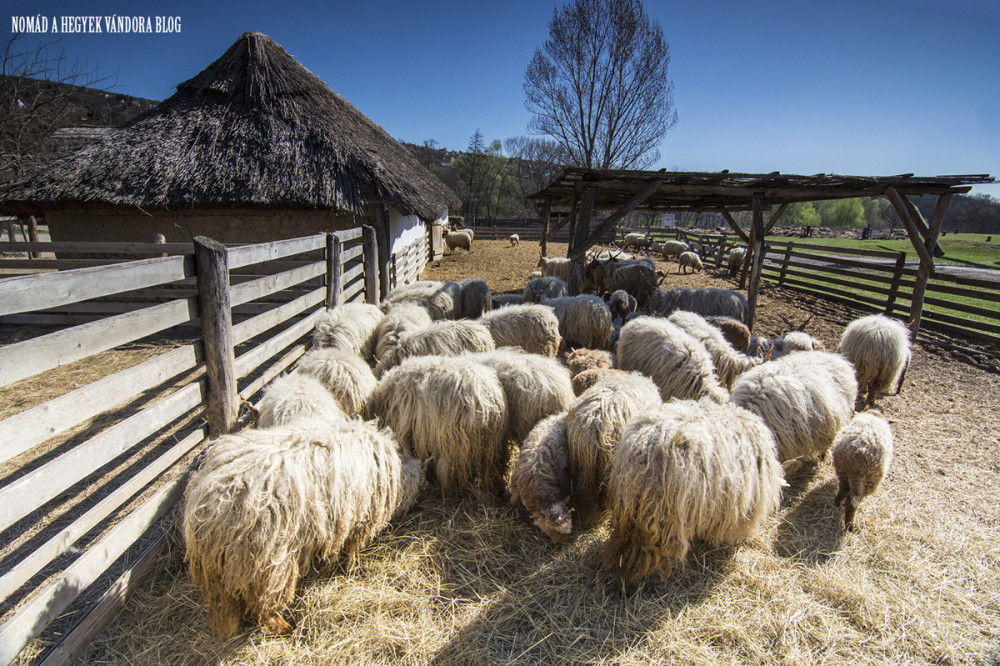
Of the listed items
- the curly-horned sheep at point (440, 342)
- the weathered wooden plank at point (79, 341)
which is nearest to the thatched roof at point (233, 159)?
the curly-horned sheep at point (440, 342)

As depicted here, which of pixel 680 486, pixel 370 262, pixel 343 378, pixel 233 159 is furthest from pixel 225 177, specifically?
pixel 680 486

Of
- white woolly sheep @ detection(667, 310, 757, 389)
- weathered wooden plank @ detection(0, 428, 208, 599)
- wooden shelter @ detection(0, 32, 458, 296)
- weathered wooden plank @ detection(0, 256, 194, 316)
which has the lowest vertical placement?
weathered wooden plank @ detection(0, 428, 208, 599)

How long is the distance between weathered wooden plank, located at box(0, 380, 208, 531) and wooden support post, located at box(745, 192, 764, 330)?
9542mm

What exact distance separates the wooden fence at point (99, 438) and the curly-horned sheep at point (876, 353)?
22.8ft

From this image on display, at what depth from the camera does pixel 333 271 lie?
225 inches

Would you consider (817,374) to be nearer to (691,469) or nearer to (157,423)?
(691,469)

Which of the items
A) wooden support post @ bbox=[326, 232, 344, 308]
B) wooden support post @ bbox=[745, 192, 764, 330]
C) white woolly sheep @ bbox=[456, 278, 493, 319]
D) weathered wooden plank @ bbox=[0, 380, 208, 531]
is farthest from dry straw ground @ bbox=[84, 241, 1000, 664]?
wooden support post @ bbox=[745, 192, 764, 330]

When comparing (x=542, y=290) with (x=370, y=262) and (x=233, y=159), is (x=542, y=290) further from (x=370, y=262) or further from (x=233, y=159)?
(x=233, y=159)

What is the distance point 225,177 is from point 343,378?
6.68 meters

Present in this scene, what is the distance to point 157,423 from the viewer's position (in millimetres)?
2689

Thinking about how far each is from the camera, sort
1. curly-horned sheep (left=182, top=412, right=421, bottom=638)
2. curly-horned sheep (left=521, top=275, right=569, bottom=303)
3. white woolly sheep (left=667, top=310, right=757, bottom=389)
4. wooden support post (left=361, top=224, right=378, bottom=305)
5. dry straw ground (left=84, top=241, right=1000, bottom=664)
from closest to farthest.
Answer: curly-horned sheep (left=182, top=412, right=421, bottom=638)
dry straw ground (left=84, top=241, right=1000, bottom=664)
white woolly sheep (left=667, top=310, right=757, bottom=389)
wooden support post (left=361, top=224, right=378, bottom=305)
curly-horned sheep (left=521, top=275, right=569, bottom=303)

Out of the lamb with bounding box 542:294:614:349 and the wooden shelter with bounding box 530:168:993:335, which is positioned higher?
the wooden shelter with bounding box 530:168:993:335

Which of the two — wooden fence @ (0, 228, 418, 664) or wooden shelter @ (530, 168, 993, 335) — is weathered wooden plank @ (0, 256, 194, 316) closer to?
wooden fence @ (0, 228, 418, 664)

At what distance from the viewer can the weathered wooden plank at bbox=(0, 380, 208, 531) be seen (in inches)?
72.5
